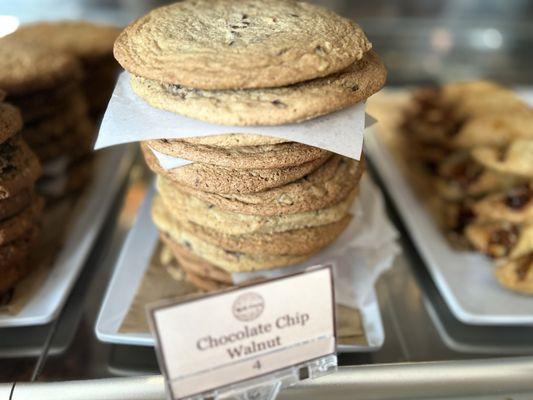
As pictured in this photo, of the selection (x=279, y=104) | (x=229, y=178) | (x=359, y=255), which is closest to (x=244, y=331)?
(x=229, y=178)

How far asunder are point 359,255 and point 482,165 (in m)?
0.67

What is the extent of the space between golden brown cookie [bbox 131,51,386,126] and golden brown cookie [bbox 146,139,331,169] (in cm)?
10

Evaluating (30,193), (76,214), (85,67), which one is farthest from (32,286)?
(85,67)

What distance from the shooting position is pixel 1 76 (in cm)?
161

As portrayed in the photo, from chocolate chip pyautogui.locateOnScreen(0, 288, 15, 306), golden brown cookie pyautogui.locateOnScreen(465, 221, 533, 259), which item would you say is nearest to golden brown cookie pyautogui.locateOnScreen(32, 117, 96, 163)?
chocolate chip pyautogui.locateOnScreen(0, 288, 15, 306)

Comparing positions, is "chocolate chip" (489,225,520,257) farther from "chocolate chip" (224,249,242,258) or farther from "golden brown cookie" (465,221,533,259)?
"chocolate chip" (224,249,242,258)

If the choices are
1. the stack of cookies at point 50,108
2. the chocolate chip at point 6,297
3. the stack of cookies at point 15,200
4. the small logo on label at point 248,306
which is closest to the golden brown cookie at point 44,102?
the stack of cookies at point 50,108

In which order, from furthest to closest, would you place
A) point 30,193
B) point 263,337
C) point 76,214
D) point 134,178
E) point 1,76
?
point 134,178, point 76,214, point 1,76, point 30,193, point 263,337

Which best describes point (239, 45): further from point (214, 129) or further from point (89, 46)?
point (89, 46)

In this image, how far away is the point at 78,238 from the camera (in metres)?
1.69

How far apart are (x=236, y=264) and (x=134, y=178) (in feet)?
3.03

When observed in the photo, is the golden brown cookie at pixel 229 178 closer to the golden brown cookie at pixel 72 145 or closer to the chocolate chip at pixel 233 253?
the chocolate chip at pixel 233 253

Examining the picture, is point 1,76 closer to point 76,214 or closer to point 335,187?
point 76,214

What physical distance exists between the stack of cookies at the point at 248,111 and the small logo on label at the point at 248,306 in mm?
296
